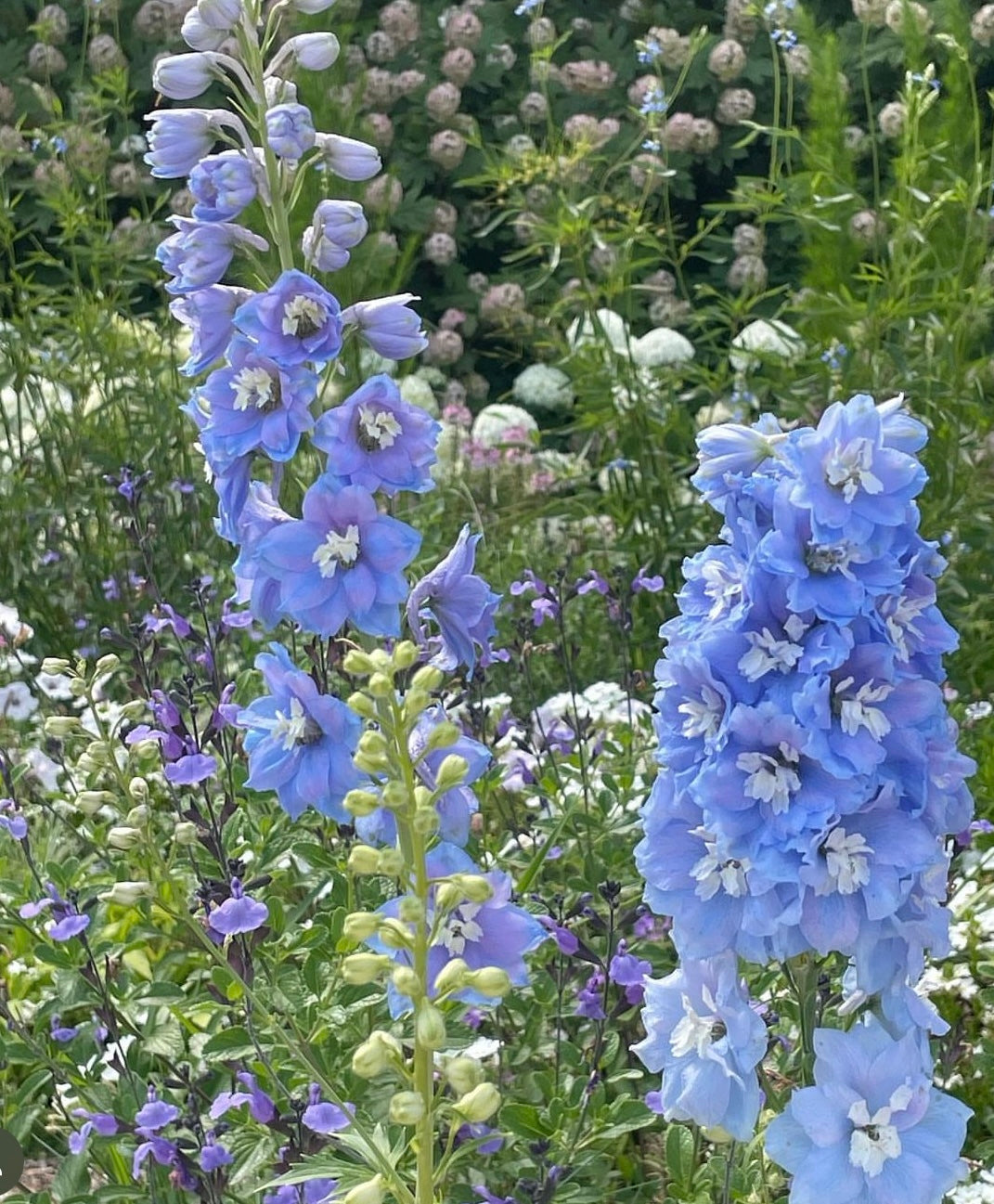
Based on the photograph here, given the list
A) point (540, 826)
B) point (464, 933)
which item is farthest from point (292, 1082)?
point (540, 826)

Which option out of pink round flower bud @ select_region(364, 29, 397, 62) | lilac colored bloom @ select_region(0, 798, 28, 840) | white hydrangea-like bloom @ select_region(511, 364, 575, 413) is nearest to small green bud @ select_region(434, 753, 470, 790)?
lilac colored bloom @ select_region(0, 798, 28, 840)

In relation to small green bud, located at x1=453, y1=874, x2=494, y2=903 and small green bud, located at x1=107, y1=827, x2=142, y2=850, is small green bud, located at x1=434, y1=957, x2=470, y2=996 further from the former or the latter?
small green bud, located at x1=107, y1=827, x2=142, y2=850

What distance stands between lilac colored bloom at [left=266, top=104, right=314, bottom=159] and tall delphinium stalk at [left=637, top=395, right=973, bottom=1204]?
1.83 ft

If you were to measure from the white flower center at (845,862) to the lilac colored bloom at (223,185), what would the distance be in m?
0.88

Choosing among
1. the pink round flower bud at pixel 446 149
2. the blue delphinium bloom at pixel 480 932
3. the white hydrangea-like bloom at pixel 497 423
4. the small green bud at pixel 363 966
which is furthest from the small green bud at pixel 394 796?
the pink round flower bud at pixel 446 149

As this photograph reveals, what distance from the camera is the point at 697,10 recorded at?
697cm

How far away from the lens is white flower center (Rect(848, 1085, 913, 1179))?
1316 millimetres

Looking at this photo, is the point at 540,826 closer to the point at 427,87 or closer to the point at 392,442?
the point at 392,442

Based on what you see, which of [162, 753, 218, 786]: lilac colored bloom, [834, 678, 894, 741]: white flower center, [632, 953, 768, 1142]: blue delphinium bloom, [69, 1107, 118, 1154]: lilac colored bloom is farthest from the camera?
[162, 753, 218, 786]: lilac colored bloom

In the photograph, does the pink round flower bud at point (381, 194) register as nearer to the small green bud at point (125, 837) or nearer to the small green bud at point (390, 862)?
the small green bud at point (125, 837)

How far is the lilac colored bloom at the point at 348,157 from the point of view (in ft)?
5.83

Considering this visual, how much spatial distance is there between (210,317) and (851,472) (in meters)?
0.70

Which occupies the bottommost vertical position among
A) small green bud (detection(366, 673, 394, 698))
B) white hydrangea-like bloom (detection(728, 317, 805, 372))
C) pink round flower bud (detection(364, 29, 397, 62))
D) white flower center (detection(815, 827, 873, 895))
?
white flower center (detection(815, 827, 873, 895))

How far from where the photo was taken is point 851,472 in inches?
51.0
